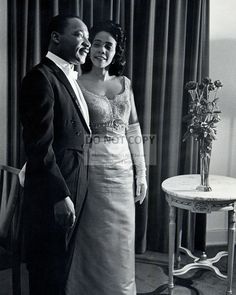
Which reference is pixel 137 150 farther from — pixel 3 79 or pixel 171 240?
pixel 3 79

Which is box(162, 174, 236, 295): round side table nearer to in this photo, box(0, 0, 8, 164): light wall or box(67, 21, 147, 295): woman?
box(67, 21, 147, 295): woman

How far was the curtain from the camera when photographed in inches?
81.9

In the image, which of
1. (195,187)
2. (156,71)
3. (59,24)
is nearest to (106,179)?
(195,187)

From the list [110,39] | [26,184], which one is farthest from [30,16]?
[26,184]

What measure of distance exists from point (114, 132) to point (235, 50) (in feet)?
4.31

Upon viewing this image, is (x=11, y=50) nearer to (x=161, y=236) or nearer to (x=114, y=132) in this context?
(x=114, y=132)

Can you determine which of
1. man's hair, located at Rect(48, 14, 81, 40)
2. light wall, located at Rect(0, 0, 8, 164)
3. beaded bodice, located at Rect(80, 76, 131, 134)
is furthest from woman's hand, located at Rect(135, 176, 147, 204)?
man's hair, located at Rect(48, 14, 81, 40)

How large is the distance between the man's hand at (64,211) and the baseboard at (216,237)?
1.50m

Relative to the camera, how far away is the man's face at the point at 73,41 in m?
1.65

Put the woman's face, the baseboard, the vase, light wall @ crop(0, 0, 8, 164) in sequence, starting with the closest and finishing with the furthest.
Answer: the woman's face
light wall @ crop(0, 0, 8, 164)
the vase
the baseboard

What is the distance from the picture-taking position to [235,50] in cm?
274

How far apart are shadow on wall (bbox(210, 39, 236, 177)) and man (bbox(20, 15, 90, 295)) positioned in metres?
1.29

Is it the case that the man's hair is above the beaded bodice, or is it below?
above

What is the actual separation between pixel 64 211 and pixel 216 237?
5.25 feet
